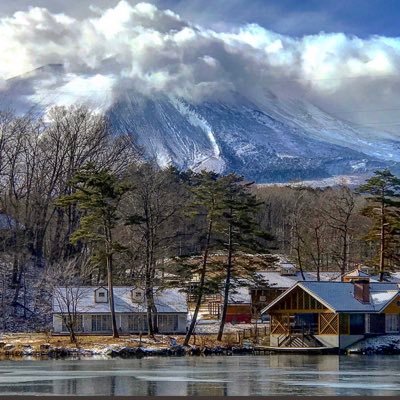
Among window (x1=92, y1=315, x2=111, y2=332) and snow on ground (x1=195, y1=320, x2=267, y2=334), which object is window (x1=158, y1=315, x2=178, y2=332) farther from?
window (x1=92, y1=315, x2=111, y2=332)

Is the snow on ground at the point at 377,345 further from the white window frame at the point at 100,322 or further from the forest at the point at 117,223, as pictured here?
A: the white window frame at the point at 100,322

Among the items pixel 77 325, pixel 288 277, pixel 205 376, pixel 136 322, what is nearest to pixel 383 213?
pixel 288 277

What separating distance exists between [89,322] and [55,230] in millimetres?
15343

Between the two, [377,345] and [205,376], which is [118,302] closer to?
[377,345]

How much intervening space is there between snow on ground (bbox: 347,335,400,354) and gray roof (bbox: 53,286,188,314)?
1401 cm

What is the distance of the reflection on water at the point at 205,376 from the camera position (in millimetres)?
32406

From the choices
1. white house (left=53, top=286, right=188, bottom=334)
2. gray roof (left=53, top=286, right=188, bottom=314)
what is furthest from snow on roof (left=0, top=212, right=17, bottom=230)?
white house (left=53, top=286, right=188, bottom=334)

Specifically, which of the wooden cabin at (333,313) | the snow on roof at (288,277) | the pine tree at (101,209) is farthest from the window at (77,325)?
the snow on roof at (288,277)

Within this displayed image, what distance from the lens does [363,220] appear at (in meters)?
103

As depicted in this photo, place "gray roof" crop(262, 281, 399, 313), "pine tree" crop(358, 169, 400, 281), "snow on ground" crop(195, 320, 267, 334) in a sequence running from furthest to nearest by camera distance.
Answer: "pine tree" crop(358, 169, 400, 281) < "snow on ground" crop(195, 320, 267, 334) < "gray roof" crop(262, 281, 399, 313)

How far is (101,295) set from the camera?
73.0 metres

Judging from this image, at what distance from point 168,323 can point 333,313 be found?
564 inches

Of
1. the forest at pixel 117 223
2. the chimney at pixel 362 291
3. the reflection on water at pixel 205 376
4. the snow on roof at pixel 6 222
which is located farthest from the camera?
the snow on roof at pixel 6 222

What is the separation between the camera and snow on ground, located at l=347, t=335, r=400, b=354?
207ft
